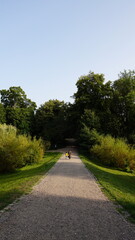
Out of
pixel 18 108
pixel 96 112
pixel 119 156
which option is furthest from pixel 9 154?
pixel 18 108

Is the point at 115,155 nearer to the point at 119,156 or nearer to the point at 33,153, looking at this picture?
the point at 119,156

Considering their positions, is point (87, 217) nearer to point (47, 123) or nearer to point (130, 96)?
point (130, 96)

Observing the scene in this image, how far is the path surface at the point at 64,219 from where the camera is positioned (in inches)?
175

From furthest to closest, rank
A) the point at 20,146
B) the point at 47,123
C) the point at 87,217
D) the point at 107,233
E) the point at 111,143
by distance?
1. the point at 47,123
2. the point at 111,143
3. the point at 20,146
4. the point at 87,217
5. the point at 107,233

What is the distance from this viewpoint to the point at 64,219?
5.37m

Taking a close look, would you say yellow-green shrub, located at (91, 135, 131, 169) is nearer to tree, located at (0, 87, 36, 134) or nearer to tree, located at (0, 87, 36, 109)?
tree, located at (0, 87, 36, 134)

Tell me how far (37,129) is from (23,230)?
4833cm

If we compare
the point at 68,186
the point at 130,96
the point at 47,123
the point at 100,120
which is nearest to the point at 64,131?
the point at 47,123

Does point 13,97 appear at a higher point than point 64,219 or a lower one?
higher

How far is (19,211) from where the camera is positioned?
233 inches

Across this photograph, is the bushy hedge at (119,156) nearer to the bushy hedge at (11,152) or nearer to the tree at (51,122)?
the bushy hedge at (11,152)

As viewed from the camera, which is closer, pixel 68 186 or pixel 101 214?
pixel 101 214

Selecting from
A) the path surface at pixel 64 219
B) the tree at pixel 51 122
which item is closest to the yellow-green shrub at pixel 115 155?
the path surface at pixel 64 219

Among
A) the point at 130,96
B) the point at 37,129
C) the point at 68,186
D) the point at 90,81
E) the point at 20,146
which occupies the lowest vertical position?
the point at 68,186
